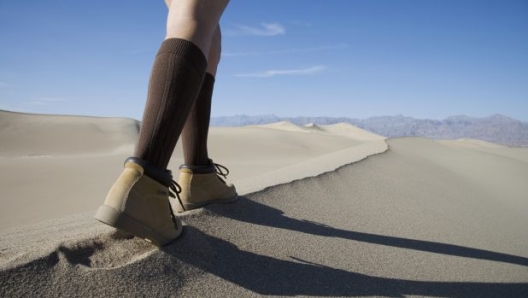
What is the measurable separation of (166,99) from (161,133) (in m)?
0.08

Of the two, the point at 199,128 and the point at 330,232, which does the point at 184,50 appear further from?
the point at 330,232

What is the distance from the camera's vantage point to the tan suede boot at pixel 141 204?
0.79 metres

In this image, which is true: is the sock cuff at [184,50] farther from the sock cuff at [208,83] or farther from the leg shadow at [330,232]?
the leg shadow at [330,232]

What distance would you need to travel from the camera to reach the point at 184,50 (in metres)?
0.88

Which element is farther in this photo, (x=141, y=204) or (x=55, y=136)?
(x=55, y=136)

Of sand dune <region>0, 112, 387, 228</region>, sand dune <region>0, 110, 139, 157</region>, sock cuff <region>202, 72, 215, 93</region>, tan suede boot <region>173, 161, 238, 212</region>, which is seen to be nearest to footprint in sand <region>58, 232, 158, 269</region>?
tan suede boot <region>173, 161, 238, 212</region>

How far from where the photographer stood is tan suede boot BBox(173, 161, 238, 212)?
1.21m

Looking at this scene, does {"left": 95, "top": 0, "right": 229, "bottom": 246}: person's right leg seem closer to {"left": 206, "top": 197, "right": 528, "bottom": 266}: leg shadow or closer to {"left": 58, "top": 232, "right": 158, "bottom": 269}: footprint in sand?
{"left": 58, "top": 232, "right": 158, "bottom": 269}: footprint in sand

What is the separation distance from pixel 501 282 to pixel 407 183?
4.52 ft

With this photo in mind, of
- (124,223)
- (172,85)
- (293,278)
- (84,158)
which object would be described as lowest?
(84,158)

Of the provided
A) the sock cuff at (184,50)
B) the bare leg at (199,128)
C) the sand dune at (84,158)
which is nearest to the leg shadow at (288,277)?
the bare leg at (199,128)

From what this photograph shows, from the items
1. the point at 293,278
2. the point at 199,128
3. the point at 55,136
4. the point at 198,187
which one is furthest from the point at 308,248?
the point at 55,136

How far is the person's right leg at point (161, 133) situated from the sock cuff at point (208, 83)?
0.31 m

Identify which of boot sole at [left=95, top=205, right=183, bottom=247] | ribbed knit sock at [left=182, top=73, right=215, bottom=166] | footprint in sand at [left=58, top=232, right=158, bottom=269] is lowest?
footprint in sand at [left=58, top=232, right=158, bottom=269]
